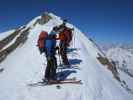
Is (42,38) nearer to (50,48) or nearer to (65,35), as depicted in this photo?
(50,48)

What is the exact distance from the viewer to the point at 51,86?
58.9 feet

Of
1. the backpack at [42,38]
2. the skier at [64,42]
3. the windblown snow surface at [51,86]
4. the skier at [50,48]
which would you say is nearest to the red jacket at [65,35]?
the skier at [64,42]

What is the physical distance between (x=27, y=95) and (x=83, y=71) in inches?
250

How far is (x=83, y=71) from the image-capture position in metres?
21.5

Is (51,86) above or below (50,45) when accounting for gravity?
below

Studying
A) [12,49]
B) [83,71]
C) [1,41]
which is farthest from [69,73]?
[1,41]

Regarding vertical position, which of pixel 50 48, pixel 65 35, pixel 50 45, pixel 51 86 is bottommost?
pixel 51 86

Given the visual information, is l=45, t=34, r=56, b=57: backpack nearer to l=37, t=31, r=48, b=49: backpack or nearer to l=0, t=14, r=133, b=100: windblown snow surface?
l=37, t=31, r=48, b=49: backpack

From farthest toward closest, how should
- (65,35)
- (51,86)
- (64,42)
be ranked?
(65,35) < (64,42) < (51,86)

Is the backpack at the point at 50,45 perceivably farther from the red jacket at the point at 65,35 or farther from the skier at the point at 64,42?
the red jacket at the point at 65,35

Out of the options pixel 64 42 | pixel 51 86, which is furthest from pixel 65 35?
pixel 51 86

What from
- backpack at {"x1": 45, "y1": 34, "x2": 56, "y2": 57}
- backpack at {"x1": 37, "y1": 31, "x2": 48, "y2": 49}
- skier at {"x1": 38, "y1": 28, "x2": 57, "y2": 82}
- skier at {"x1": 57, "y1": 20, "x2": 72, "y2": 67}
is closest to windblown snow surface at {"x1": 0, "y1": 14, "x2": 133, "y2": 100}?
skier at {"x1": 57, "y1": 20, "x2": 72, "y2": 67}

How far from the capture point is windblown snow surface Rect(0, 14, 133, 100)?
671 inches

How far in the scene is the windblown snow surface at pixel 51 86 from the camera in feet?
55.9
